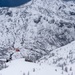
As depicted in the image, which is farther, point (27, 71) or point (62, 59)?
point (62, 59)

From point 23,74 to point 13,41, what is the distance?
166 metres

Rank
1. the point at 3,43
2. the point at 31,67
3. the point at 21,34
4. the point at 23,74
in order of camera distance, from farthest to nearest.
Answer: the point at 21,34
the point at 3,43
the point at 31,67
the point at 23,74

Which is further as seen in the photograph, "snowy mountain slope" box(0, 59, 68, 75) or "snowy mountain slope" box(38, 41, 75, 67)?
"snowy mountain slope" box(38, 41, 75, 67)

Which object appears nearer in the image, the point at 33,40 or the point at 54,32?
the point at 33,40

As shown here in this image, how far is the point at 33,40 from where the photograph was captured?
181m

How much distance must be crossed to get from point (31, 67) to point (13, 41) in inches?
6451

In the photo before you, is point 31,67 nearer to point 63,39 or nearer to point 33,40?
point 33,40

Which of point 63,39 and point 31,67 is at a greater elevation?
point 31,67

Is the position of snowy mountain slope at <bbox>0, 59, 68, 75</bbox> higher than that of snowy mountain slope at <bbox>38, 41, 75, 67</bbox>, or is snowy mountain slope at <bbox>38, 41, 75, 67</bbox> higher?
snowy mountain slope at <bbox>0, 59, 68, 75</bbox>

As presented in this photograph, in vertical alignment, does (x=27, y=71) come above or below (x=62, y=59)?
above

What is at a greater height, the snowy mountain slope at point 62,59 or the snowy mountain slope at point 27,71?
the snowy mountain slope at point 27,71

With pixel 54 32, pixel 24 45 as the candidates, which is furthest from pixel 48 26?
pixel 24 45

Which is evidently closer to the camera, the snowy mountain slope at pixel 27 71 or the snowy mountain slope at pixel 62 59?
the snowy mountain slope at pixel 27 71

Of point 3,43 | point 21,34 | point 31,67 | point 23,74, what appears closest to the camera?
point 23,74
